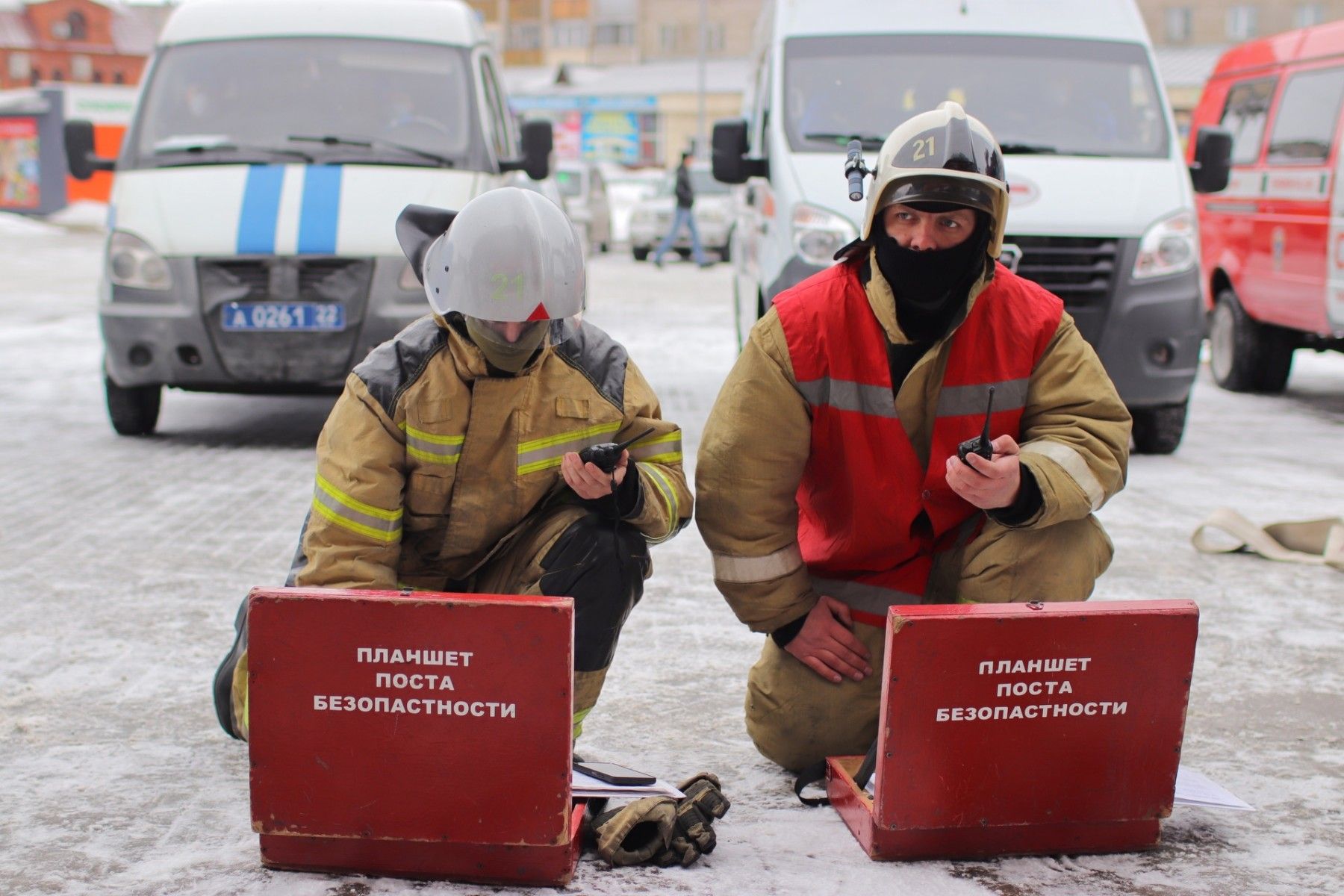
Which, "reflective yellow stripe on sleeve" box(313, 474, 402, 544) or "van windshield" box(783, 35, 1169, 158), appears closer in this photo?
"reflective yellow stripe on sleeve" box(313, 474, 402, 544)

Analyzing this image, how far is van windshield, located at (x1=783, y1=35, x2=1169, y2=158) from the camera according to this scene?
7.14 m

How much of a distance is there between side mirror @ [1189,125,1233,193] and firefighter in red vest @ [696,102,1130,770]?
480 cm

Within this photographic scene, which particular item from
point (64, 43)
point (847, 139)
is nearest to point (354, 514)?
point (847, 139)

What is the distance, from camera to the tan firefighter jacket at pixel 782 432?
303cm

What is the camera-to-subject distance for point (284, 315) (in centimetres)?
682

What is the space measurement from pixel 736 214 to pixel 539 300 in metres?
7.05

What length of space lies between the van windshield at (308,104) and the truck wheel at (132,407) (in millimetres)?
1074

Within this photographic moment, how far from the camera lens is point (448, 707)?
2.51 metres

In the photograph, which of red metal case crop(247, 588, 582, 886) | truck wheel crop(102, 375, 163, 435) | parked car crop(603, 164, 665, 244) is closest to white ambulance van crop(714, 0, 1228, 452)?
truck wheel crop(102, 375, 163, 435)

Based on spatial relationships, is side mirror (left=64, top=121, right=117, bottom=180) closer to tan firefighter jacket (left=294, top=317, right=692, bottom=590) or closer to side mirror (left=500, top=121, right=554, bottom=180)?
side mirror (left=500, top=121, right=554, bottom=180)

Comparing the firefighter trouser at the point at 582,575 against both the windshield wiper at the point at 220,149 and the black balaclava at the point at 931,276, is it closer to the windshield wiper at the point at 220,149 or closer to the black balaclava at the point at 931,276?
the black balaclava at the point at 931,276

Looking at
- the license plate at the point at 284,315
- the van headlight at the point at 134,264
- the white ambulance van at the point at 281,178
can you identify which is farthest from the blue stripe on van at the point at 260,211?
the van headlight at the point at 134,264

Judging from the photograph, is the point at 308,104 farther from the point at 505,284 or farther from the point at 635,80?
the point at 635,80

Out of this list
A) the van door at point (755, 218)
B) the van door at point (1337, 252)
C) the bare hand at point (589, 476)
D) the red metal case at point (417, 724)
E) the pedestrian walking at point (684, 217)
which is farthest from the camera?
the pedestrian walking at point (684, 217)
